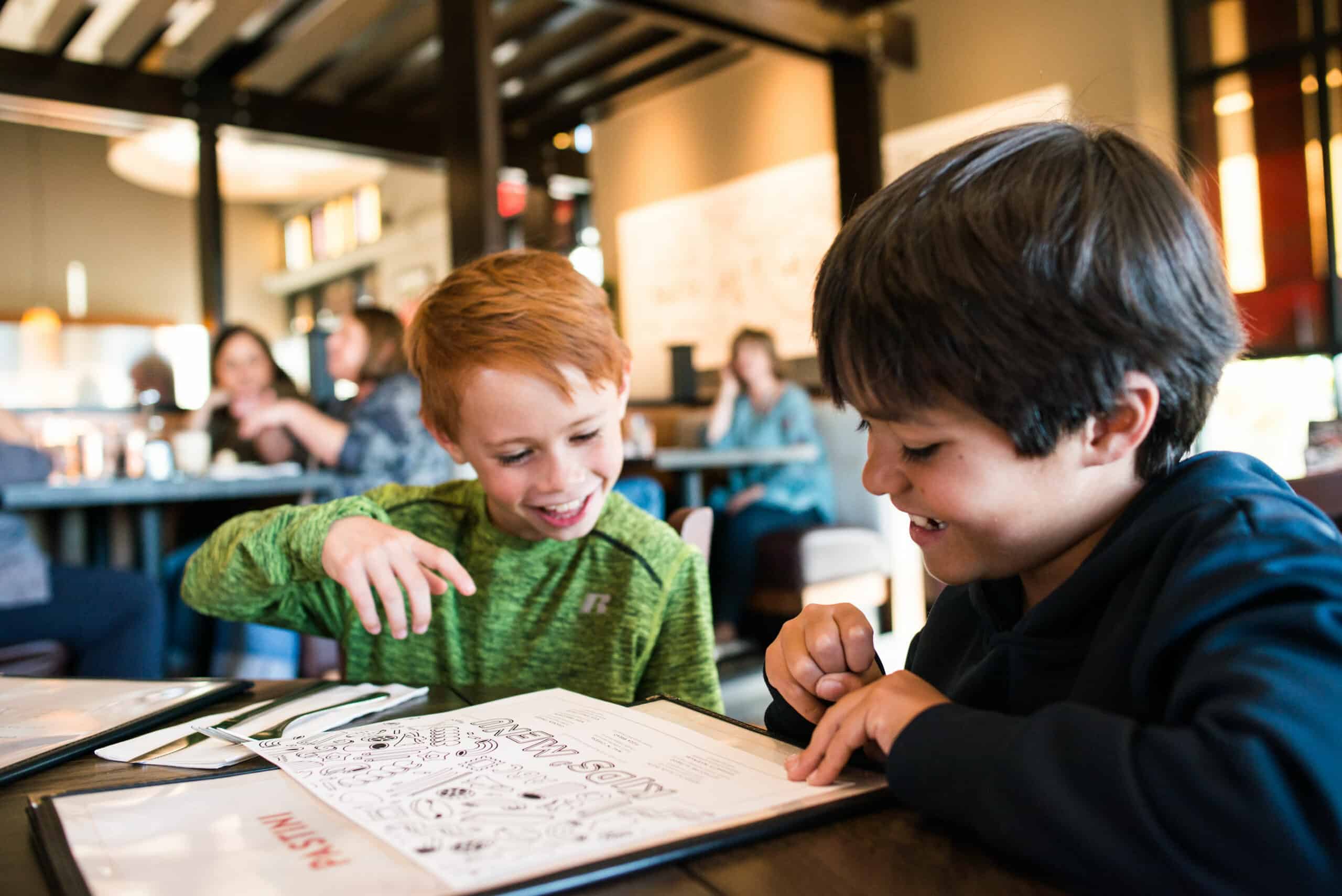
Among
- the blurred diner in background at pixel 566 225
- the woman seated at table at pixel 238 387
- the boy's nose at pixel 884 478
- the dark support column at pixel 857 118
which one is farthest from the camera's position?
the dark support column at pixel 857 118

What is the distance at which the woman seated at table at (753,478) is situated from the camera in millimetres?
3777

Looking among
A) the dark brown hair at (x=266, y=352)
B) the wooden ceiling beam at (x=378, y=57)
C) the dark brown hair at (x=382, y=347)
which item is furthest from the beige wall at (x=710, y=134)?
the dark brown hair at (x=266, y=352)

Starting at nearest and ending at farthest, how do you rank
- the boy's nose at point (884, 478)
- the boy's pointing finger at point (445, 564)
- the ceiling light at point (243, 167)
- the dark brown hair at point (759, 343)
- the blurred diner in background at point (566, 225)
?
the boy's nose at point (884, 478), the boy's pointing finger at point (445, 564), the blurred diner in background at point (566, 225), the dark brown hair at point (759, 343), the ceiling light at point (243, 167)

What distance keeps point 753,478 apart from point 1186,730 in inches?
145

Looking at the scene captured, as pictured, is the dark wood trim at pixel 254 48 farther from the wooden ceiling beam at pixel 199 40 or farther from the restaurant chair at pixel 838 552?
the restaurant chair at pixel 838 552

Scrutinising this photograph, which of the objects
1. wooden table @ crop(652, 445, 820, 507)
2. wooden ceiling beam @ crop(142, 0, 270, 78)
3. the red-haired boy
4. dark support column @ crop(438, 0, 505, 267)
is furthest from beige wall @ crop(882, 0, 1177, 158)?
the red-haired boy

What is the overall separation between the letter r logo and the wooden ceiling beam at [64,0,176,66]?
5.44 m

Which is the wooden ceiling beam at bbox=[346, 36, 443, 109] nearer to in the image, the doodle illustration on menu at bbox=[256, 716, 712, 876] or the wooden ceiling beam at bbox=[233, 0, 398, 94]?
the wooden ceiling beam at bbox=[233, 0, 398, 94]

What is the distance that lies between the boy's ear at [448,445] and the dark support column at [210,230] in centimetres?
530

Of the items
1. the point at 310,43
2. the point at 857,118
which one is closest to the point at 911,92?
the point at 857,118

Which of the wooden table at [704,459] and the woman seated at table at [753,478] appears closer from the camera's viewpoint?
the wooden table at [704,459]

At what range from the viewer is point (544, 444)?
106cm

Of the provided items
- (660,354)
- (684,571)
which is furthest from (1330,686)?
(660,354)

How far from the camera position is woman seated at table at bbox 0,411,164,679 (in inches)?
81.7
